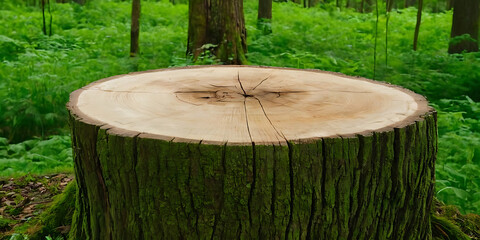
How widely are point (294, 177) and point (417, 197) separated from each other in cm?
78

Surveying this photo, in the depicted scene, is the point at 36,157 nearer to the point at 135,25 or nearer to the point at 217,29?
the point at 217,29

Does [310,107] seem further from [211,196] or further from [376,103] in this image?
[211,196]

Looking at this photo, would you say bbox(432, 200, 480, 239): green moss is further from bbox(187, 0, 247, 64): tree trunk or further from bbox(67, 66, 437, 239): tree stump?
bbox(187, 0, 247, 64): tree trunk

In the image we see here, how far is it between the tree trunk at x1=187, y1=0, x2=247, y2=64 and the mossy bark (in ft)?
14.7

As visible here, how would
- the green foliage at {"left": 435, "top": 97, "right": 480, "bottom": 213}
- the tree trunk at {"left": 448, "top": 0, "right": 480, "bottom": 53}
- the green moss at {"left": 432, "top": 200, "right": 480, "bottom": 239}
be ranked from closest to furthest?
the green moss at {"left": 432, "top": 200, "right": 480, "bottom": 239} → the green foliage at {"left": 435, "top": 97, "right": 480, "bottom": 213} → the tree trunk at {"left": 448, "top": 0, "right": 480, "bottom": 53}

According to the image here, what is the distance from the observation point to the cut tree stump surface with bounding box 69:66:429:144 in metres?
1.87

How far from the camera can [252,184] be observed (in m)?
1.75

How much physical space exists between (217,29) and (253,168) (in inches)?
195

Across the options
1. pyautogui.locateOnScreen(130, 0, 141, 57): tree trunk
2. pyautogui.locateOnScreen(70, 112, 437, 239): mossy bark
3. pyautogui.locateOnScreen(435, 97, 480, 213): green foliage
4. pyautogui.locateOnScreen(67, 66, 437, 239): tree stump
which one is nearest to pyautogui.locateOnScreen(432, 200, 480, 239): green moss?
pyautogui.locateOnScreen(435, 97, 480, 213): green foliage

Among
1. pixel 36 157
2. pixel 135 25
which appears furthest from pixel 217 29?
pixel 36 157

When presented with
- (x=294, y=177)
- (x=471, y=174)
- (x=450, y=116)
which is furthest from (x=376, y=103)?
(x=450, y=116)

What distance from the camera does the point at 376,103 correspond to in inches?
91.2

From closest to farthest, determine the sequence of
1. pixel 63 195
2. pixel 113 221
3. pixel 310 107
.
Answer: pixel 113 221
pixel 310 107
pixel 63 195

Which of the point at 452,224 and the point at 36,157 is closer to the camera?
the point at 452,224
